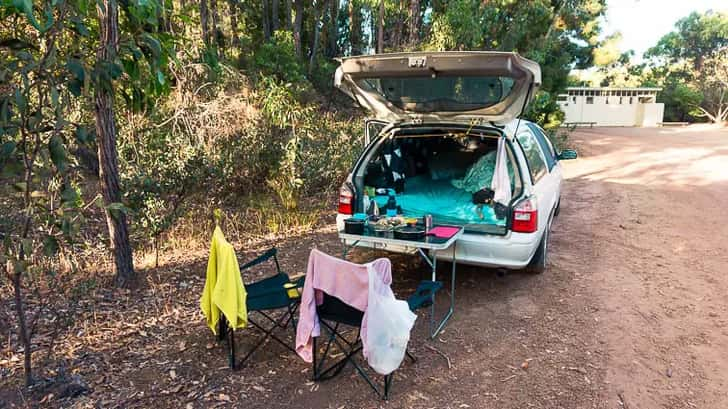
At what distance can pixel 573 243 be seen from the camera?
18.9 ft

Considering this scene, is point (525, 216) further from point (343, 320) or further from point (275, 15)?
point (275, 15)

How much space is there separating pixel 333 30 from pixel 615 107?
24.1 meters

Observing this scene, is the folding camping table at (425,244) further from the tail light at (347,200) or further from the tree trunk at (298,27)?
the tree trunk at (298,27)

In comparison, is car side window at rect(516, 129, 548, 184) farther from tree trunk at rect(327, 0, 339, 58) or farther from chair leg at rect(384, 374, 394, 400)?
tree trunk at rect(327, 0, 339, 58)

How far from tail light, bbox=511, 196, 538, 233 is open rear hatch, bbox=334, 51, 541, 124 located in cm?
91

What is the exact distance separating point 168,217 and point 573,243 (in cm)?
474

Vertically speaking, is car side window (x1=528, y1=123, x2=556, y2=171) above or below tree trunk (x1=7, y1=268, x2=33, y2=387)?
above

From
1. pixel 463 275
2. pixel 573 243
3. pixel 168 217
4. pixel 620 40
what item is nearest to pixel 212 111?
pixel 168 217

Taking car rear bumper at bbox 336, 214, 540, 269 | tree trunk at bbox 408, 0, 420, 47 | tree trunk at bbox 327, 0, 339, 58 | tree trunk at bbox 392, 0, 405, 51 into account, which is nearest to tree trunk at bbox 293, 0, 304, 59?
tree trunk at bbox 327, 0, 339, 58

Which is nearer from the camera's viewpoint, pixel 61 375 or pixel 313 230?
A: pixel 61 375

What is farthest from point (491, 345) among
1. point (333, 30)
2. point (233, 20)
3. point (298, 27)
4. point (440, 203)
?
point (333, 30)

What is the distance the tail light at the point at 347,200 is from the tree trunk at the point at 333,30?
1526 centimetres

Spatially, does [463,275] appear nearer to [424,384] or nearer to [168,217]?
[424,384]

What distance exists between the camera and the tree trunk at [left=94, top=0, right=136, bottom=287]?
137 inches
